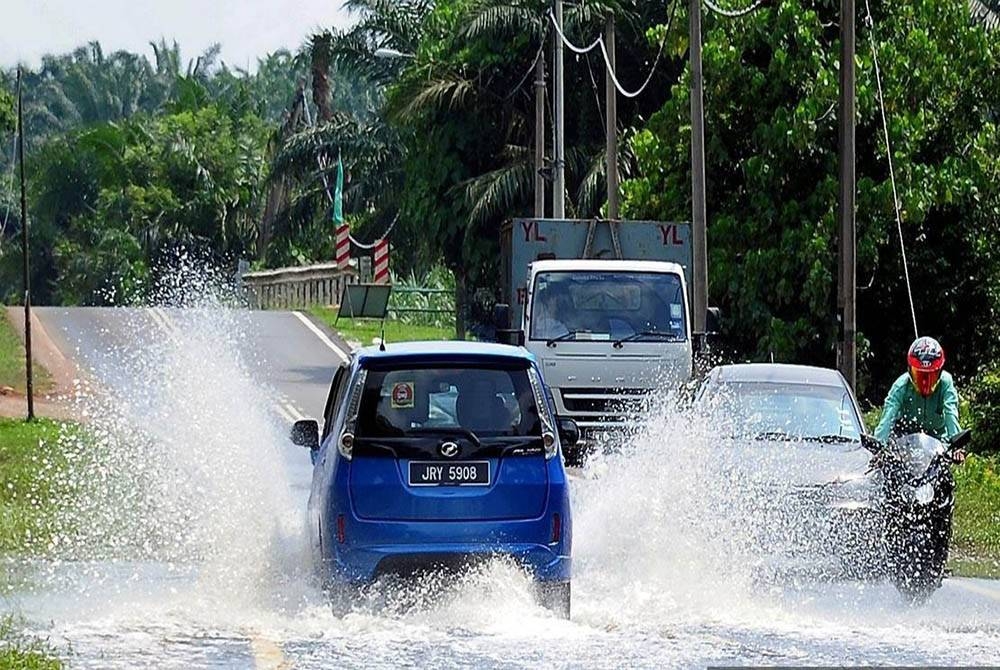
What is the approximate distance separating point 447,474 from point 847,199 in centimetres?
1653

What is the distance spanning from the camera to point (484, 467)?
11172mm

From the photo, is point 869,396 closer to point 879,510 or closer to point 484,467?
point 879,510

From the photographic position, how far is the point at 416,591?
11.0 metres

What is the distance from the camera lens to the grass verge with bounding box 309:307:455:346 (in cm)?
4541

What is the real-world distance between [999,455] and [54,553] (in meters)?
14.1

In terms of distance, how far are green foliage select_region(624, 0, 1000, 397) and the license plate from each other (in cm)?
2210

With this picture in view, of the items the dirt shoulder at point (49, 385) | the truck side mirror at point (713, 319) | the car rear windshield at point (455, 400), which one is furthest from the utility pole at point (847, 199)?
the car rear windshield at point (455, 400)

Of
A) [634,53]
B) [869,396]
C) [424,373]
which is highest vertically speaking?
[634,53]

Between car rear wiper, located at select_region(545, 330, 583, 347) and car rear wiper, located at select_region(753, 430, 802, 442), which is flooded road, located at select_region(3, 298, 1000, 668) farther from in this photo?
car rear wiper, located at select_region(545, 330, 583, 347)

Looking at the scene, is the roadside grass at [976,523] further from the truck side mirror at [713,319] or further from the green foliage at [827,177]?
the green foliage at [827,177]

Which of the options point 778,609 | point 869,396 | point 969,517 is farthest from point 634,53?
point 778,609

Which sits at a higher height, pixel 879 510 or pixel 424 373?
pixel 424 373

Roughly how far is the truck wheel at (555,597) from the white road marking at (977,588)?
3.63 metres

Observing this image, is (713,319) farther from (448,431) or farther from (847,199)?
(448,431)
